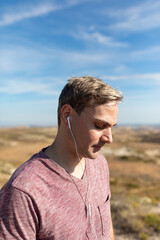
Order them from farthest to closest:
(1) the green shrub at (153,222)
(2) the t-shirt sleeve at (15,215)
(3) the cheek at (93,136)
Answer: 1. (1) the green shrub at (153,222)
2. (3) the cheek at (93,136)
3. (2) the t-shirt sleeve at (15,215)

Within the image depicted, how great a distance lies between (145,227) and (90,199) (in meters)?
5.60

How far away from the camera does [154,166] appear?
71.2 feet

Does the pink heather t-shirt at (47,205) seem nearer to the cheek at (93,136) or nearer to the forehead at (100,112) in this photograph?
the cheek at (93,136)

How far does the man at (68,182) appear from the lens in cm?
119

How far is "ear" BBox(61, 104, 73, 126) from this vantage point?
1478mm

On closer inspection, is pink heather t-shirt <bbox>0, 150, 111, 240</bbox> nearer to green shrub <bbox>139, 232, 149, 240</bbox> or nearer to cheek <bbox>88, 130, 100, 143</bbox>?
cheek <bbox>88, 130, 100, 143</bbox>

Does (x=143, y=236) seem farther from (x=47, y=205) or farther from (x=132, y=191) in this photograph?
(x=132, y=191)

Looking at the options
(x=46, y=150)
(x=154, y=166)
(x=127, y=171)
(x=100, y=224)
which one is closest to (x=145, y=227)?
(x=100, y=224)

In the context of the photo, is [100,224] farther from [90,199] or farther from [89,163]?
[89,163]

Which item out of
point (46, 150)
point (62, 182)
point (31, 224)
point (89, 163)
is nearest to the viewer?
point (31, 224)

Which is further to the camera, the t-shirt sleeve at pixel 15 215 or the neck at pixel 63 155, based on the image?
the neck at pixel 63 155

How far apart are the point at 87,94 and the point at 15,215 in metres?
0.77

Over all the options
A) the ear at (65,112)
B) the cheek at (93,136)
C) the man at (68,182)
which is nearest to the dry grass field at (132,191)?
the man at (68,182)

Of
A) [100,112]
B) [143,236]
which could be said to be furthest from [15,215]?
[143,236]
